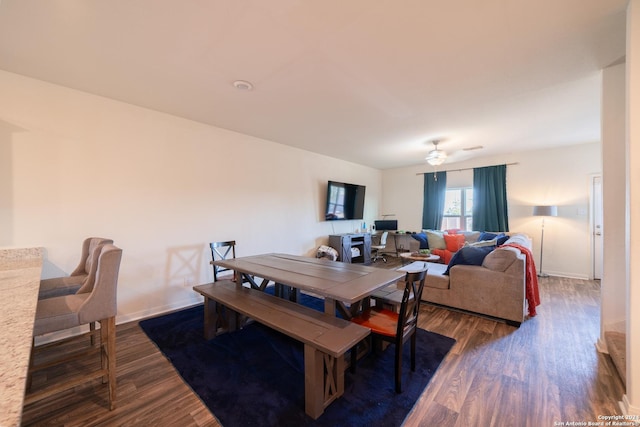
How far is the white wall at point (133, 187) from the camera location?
7.75ft

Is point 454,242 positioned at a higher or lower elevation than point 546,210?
lower

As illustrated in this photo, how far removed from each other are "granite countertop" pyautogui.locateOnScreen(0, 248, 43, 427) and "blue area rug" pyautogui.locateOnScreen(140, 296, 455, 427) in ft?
3.90

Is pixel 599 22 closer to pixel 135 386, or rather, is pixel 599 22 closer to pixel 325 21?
pixel 325 21

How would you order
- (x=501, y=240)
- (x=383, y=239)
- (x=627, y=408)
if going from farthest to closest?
1. (x=383, y=239)
2. (x=501, y=240)
3. (x=627, y=408)

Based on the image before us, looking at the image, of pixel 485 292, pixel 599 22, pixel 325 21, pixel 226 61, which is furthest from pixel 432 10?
pixel 485 292

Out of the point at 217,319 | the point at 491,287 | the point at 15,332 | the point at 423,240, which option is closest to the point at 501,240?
the point at 423,240

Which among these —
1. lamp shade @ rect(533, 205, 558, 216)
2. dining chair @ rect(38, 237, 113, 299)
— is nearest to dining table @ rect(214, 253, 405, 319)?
dining chair @ rect(38, 237, 113, 299)

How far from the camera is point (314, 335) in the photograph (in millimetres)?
1650

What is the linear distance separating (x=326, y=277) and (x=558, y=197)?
18.1 feet

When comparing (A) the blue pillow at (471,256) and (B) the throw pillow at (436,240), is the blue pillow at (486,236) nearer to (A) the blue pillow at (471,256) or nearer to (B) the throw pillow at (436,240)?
(B) the throw pillow at (436,240)

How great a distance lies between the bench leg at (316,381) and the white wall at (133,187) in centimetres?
246

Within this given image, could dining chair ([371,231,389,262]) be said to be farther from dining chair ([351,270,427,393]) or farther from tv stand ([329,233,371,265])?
dining chair ([351,270,427,393])

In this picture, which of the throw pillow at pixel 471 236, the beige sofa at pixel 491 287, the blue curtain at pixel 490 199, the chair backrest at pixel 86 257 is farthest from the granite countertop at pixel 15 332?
the blue curtain at pixel 490 199

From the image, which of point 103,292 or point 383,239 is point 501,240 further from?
point 103,292
